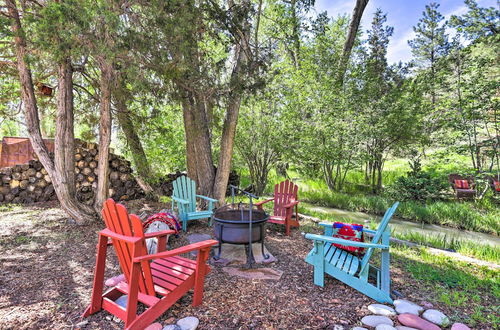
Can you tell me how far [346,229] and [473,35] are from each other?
6.40m

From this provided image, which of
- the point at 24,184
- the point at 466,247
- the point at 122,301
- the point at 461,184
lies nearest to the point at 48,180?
the point at 24,184

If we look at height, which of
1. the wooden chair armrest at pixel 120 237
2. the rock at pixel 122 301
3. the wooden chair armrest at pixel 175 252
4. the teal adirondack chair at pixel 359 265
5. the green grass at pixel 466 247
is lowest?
the green grass at pixel 466 247

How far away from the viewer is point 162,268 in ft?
6.49

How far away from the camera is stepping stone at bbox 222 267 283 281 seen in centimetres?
236

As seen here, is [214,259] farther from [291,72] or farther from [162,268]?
[291,72]

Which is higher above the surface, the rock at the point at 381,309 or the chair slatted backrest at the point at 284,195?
the chair slatted backrest at the point at 284,195

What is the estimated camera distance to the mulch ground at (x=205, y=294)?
1.68 m

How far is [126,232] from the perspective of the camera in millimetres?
1597

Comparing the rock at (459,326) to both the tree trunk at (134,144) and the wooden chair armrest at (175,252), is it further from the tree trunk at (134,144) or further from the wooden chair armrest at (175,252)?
the tree trunk at (134,144)

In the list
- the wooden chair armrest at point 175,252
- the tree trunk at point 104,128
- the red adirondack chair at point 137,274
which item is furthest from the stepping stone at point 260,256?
the tree trunk at point 104,128

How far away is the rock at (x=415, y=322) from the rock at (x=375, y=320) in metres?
0.08

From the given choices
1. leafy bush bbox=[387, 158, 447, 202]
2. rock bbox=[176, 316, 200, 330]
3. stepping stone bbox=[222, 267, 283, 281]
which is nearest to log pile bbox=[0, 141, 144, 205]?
stepping stone bbox=[222, 267, 283, 281]

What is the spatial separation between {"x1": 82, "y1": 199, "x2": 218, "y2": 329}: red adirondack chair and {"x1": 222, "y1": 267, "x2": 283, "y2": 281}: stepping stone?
1.85 ft

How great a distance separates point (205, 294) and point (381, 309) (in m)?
1.22
